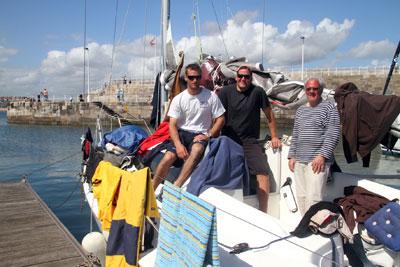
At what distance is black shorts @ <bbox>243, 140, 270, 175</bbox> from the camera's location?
4266 mm

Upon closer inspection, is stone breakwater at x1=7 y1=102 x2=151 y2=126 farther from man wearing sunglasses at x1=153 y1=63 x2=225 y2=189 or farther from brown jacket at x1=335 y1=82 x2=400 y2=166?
brown jacket at x1=335 y1=82 x2=400 y2=166

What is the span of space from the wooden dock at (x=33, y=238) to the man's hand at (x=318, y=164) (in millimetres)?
3126

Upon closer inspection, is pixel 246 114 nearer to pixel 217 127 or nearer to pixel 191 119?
pixel 217 127

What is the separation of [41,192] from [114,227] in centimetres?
866

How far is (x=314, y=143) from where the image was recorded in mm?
3688

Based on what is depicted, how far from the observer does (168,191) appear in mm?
2801

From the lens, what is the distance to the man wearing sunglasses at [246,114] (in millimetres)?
4328

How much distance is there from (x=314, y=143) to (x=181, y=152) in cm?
141

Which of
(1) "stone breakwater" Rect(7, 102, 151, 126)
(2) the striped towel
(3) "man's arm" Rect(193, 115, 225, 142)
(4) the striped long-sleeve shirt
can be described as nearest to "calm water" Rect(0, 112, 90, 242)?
(3) "man's arm" Rect(193, 115, 225, 142)

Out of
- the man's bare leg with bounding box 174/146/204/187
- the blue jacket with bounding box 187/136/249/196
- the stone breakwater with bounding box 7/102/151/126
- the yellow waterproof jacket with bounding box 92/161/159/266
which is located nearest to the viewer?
the yellow waterproof jacket with bounding box 92/161/159/266

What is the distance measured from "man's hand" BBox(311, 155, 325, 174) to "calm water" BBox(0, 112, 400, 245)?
5.33 meters

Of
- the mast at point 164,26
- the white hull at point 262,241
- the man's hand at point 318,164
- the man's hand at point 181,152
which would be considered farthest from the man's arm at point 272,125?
the mast at point 164,26

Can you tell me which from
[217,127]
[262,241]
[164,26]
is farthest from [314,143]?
[164,26]

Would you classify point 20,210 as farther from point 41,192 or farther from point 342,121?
point 342,121
